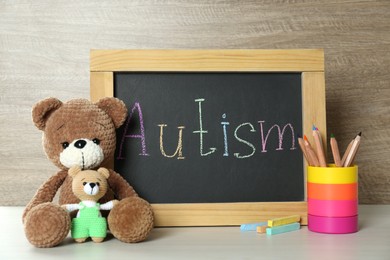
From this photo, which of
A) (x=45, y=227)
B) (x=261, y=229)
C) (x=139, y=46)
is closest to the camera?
(x=45, y=227)

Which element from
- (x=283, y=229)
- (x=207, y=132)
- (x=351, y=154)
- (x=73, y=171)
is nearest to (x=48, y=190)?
(x=73, y=171)

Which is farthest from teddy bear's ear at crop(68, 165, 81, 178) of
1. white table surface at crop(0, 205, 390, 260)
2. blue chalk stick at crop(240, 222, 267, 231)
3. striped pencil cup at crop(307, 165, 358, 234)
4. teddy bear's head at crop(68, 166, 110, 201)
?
striped pencil cup at crop(307, 165, 358, 234)

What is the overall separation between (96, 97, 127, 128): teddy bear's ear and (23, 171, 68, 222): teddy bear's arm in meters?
0.12

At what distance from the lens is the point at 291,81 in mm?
865

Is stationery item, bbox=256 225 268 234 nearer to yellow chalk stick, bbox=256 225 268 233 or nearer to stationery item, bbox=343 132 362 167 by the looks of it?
yellow chalk stick, bbox=256 225 268 233

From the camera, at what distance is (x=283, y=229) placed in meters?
0.78

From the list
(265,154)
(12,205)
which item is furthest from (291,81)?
(12,205)

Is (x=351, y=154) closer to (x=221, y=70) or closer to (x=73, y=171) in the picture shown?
(x=221, y=70)

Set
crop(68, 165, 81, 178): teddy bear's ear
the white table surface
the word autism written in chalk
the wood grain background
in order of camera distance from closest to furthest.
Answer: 1. the white table surface
2. crop(68, 165, 81, 178): teddy bear's ear
3. the word autism written in chalk
4. the wood grain background

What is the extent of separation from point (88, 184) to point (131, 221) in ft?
0.28

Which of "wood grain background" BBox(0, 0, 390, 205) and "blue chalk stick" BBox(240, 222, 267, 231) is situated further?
"wood grain background" BBox(0, 0, 390, 205)

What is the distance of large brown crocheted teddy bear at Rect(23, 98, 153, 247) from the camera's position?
0.68 meters

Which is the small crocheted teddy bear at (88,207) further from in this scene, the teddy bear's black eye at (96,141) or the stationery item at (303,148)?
the stationery item at (303,148)

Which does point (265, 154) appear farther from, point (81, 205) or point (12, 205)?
point (12, 205)
